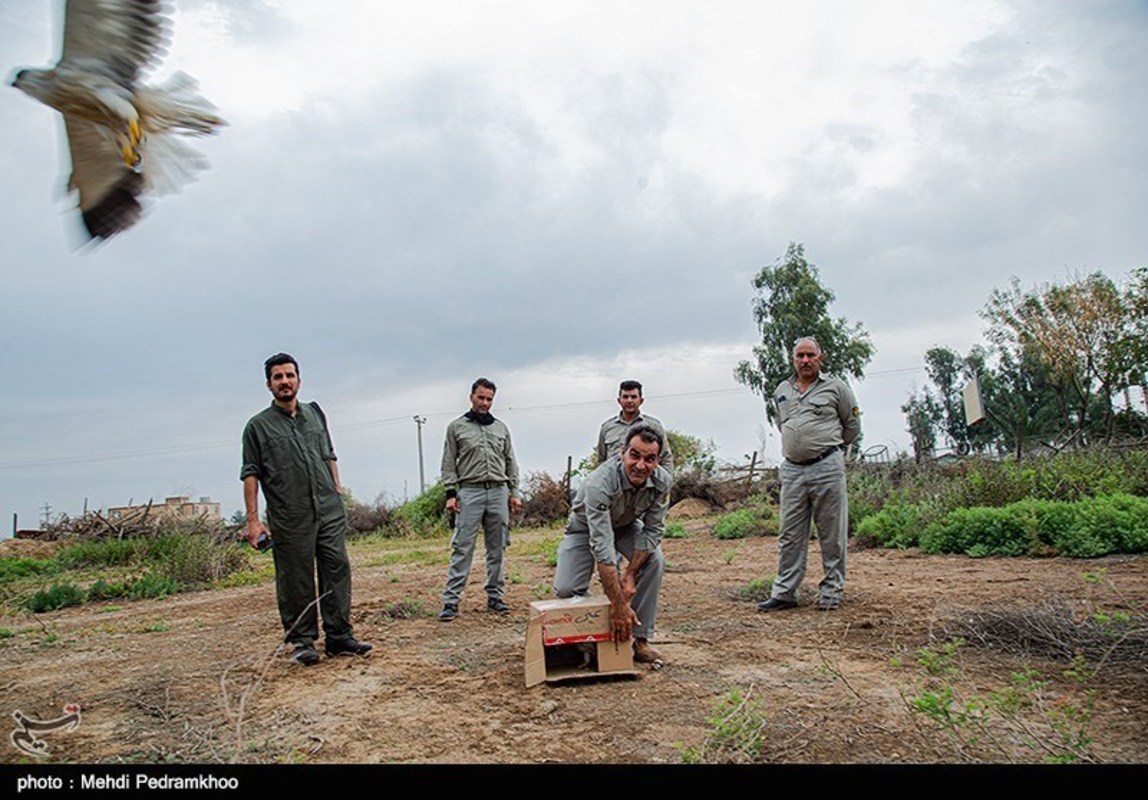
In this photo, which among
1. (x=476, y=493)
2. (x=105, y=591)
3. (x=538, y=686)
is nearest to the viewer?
(x=538, y=686)

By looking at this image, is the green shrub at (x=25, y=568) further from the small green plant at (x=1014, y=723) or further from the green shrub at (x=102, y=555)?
the small green plant at (x=1014, y=723)

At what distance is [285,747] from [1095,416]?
134 feet

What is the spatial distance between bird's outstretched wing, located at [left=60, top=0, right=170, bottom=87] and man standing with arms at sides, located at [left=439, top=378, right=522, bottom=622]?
3.35m

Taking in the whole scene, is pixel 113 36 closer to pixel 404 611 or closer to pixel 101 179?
pixel 101 179

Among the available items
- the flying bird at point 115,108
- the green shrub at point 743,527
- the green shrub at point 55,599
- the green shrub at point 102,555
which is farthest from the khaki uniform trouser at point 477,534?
the green shrub at point 102,555

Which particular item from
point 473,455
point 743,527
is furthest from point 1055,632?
point 743,527

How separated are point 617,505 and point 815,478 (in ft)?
6.57

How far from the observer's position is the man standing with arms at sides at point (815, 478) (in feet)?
18.1

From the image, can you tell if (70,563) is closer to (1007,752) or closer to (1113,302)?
(1007,752)

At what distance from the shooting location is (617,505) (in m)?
4.21

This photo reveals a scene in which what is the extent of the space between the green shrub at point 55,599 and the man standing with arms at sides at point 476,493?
5.39m

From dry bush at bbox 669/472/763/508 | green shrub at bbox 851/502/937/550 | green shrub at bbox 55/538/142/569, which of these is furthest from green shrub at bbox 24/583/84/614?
dry bush at bbox 669/472/763/508

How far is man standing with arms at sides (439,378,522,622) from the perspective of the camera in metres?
6.00
